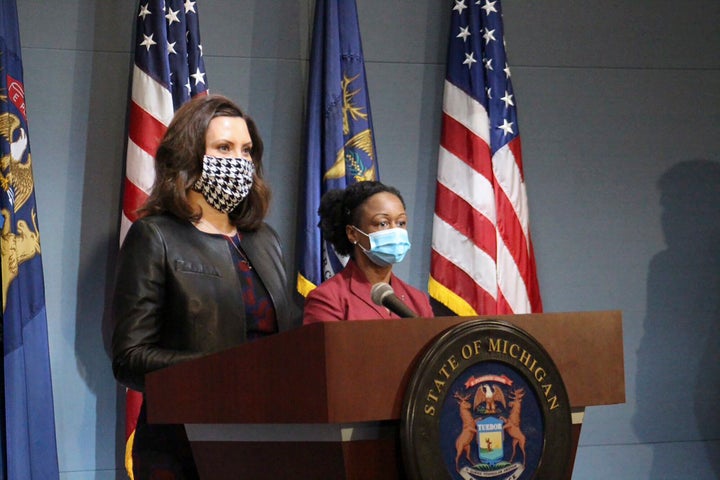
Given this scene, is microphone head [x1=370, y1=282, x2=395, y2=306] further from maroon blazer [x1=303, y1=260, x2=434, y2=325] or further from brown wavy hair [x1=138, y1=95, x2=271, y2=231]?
maroon blazer [x1=303, y1=260, x2=434, y2=325]

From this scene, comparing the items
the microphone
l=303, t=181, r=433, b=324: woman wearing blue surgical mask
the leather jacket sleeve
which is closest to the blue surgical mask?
l=303, t=181, r=433, b=324: woman wearing blue surgical mask

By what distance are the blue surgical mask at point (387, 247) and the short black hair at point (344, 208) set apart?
0.18 m

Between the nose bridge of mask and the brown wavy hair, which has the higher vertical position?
the brown wavy hair

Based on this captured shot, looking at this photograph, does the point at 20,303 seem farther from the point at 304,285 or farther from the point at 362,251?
the point at 362,251

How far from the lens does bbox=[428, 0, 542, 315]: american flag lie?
13.5ft

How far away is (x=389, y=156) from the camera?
439 centimetres

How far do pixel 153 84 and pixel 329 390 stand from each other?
2.74 m

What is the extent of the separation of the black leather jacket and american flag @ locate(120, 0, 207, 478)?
1566mm

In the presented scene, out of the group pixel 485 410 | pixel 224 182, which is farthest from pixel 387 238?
pixel 485 410

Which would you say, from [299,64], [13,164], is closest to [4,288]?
[13,164]

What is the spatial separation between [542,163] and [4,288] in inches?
96.0

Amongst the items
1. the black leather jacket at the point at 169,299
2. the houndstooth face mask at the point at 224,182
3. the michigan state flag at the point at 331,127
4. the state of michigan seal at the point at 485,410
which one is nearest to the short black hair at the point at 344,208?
the michigan state flag at the point at 331,127

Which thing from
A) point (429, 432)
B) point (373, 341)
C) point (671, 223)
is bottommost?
point (429, 432)

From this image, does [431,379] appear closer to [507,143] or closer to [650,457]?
[507,143]
